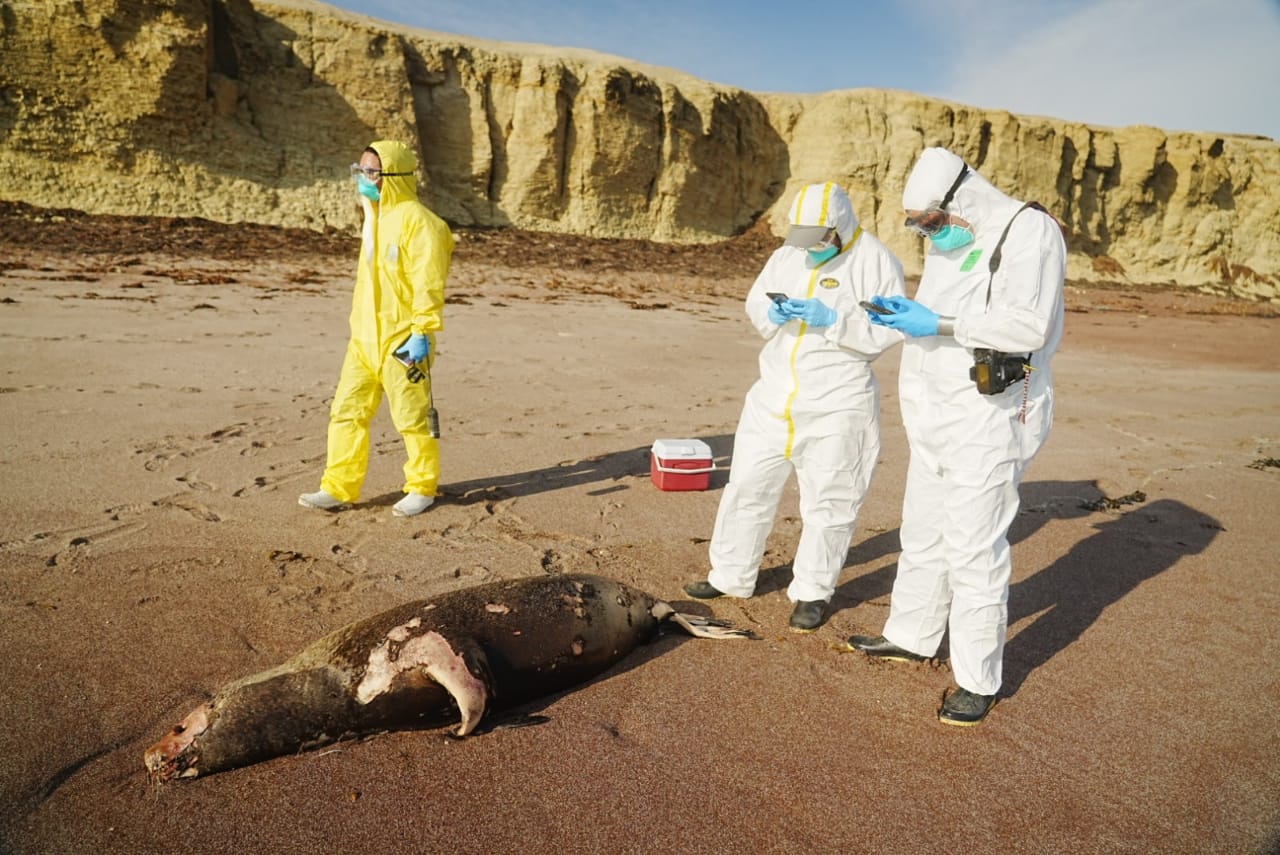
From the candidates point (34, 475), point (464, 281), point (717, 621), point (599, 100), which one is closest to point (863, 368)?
point (717, 621)

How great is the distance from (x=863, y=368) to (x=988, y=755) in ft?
5.82

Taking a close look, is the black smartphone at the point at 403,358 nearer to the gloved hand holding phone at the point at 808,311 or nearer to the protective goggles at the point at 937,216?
the gloved hand holding phone at the point at 808,311

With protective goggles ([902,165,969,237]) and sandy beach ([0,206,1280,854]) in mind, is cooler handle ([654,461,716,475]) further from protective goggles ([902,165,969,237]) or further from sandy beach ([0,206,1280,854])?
protective goggles ([902,165,969,237])

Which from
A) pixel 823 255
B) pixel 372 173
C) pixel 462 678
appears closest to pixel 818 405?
pixel 823 255

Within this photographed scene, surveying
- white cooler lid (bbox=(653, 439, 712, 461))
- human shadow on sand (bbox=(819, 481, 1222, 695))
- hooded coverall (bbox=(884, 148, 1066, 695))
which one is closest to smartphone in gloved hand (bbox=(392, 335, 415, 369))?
white cooler lid (bbox=(653, 439, 712, 461))

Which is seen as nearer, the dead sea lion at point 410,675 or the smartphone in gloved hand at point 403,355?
the dead sea lion at point 410,675

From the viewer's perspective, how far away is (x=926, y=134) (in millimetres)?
31984

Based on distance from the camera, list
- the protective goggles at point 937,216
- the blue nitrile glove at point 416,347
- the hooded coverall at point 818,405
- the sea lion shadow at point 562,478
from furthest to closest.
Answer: the sea lion shadow at point 562,478 → the blue nitrile glove at point 416,347 → the hooded coverall at point 818,405 → the protective goggles at point 937,216

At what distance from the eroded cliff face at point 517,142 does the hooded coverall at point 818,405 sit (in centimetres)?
1954

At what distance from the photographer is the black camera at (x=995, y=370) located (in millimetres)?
2877

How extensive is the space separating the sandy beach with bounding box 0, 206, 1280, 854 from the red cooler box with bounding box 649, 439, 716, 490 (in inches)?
4.8

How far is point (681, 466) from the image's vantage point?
583 cm

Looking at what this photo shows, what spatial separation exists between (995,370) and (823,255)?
1210 millimetres

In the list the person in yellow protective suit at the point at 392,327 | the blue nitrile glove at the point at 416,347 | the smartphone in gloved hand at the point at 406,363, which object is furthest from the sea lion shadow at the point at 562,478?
the blue nitrile glove at the point at 416,347
